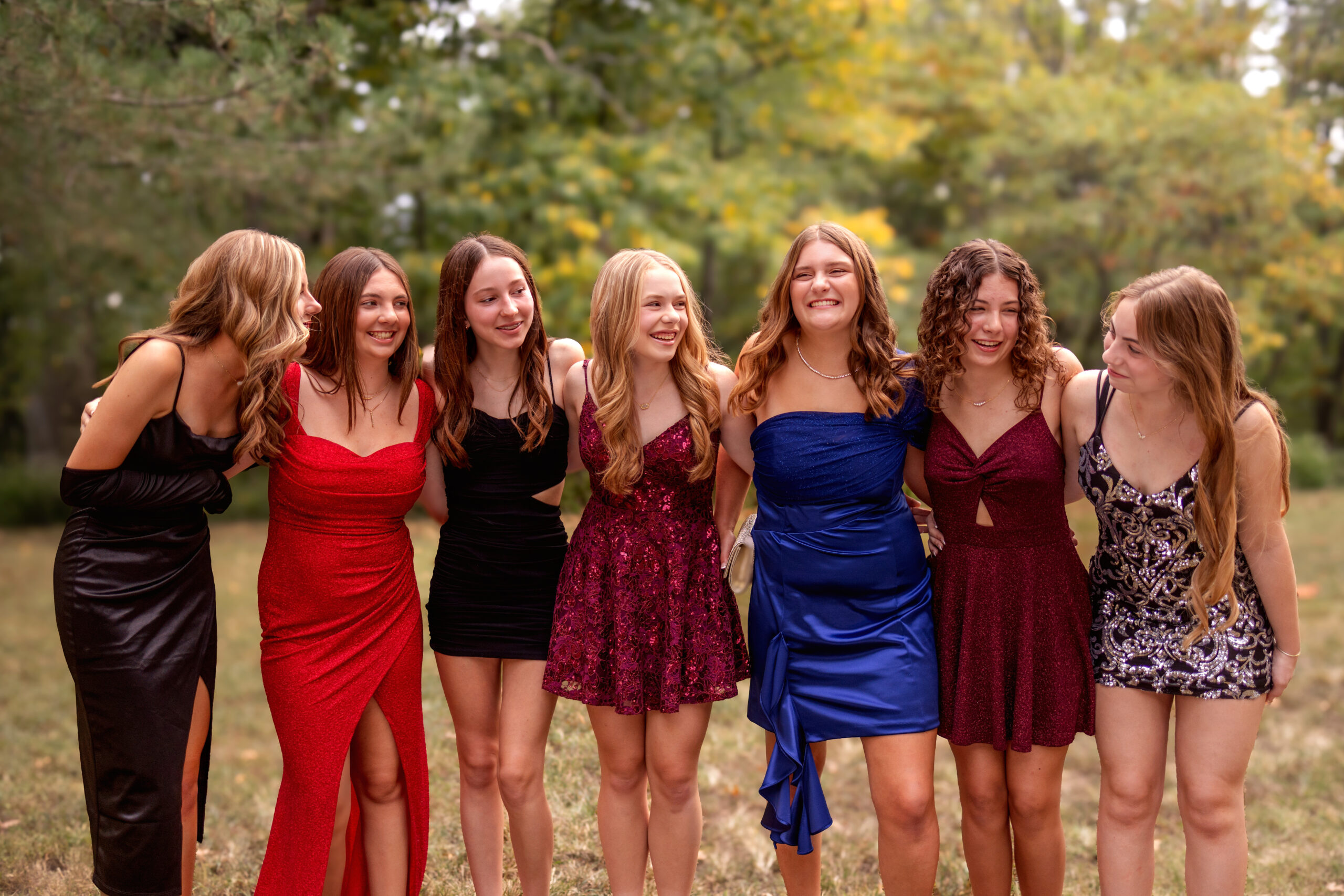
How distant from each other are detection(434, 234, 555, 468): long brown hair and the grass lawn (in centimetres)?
184

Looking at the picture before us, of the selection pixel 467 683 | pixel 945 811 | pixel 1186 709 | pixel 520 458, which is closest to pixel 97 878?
pixel 467 683

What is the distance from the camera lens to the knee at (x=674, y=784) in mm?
3453

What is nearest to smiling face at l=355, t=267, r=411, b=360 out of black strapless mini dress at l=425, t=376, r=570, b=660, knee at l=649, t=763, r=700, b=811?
black strapless mini dress at l=425, t=376, r=570, b=660

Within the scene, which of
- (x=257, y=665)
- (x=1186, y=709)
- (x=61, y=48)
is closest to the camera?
(x=1186, y=709)

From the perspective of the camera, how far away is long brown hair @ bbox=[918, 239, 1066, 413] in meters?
3.34

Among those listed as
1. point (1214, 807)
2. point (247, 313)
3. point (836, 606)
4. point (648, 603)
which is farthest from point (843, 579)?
point (247, 313)

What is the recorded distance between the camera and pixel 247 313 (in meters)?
3.21

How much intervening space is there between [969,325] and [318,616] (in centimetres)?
230

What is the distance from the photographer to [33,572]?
1242 cm

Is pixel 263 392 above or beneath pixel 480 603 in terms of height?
above

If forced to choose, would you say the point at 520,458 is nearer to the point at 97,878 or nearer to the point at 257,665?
the point at 97,878

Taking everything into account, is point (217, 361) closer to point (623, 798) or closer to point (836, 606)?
point (623, 798)

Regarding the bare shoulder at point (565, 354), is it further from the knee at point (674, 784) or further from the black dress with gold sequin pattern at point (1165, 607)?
the black dress with gold sequin pattern at point (1165, 607)

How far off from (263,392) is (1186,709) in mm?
2982
